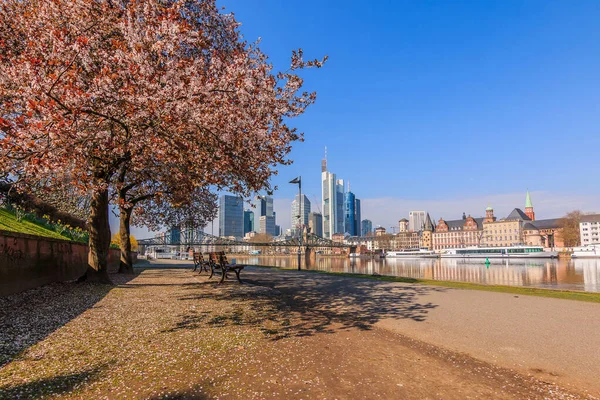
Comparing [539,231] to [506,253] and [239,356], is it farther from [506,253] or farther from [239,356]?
[239,356]

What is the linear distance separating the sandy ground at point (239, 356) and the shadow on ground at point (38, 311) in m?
0.03

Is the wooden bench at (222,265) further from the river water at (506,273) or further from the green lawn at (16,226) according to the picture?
the river water at (506,273)

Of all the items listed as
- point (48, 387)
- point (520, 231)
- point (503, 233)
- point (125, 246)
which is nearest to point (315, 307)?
point (48, 387)

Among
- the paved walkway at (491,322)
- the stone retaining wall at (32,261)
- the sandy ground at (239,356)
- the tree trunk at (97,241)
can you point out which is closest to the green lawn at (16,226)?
the stone retaining wall at (32,261)

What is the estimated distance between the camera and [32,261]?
12.0 metres

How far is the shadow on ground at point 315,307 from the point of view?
8.05 m

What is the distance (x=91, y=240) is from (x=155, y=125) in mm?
8712

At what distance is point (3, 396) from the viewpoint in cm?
403

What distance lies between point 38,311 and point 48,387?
541 centimetres

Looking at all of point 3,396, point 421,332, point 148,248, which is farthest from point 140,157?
point 148,248

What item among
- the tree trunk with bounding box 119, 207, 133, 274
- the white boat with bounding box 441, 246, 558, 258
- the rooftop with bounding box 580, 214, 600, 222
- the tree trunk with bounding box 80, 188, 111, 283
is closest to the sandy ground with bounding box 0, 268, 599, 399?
the tree trunk with bounding box 80, 188, 111, 283

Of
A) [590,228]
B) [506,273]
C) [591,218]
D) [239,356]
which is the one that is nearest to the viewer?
[239,356]

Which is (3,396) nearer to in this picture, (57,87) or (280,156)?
(57,87)

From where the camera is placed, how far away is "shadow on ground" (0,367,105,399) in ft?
13.4
